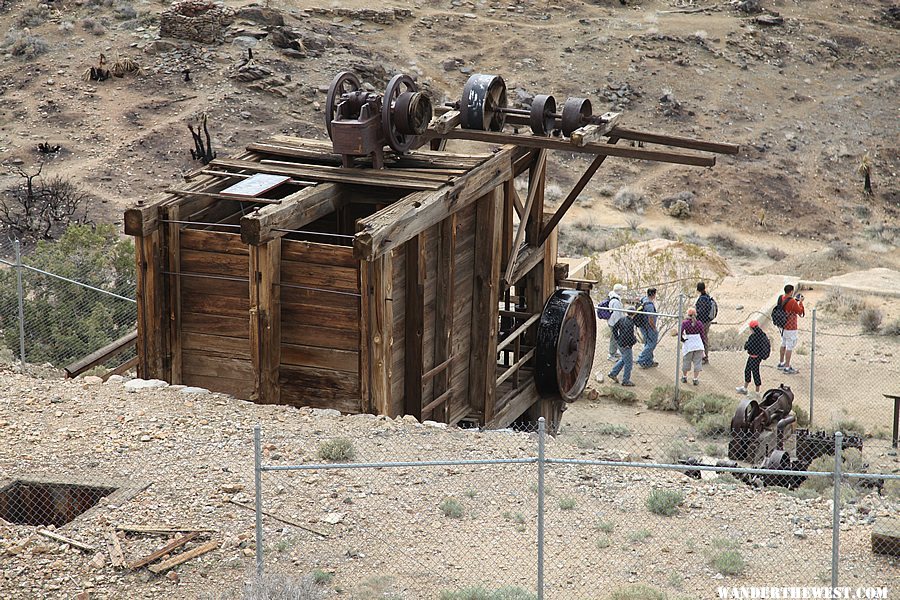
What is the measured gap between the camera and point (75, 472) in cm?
920

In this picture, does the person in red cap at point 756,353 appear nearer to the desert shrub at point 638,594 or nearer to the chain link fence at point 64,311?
the chain link fence at point 64,311

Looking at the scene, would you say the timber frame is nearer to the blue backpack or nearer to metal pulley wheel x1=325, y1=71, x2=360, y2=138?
metal pulley wheel x1=325, y1=71, x2=360, y2=138

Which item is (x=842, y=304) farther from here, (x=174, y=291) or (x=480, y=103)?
(x=174, y=291)

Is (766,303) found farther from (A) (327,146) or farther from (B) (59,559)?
(B) (59,559)

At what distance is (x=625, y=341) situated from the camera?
55.5 ft

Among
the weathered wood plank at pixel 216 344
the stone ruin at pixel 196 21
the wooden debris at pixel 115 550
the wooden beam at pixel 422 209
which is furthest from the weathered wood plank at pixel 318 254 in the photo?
the stone ruin at pixel 196 21

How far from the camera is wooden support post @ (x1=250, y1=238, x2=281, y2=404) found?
9969 mm

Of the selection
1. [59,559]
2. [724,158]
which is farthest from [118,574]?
[724,158]

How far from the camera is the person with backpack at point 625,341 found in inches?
666

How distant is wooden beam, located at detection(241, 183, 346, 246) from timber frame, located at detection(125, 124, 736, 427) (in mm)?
18

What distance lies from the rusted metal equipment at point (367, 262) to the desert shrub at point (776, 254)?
49.5 ft

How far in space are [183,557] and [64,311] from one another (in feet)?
27.2

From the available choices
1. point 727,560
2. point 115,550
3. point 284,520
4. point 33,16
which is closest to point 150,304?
point 284,520

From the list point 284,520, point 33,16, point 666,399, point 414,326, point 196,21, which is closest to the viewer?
point 284,520
